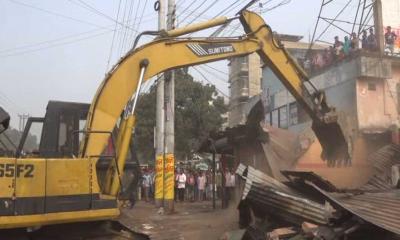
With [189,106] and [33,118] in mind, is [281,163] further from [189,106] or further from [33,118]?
[189,106]

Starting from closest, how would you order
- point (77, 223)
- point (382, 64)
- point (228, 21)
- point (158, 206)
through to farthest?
point (77, 223)
point (228, 21)
point (158, 206)
point (382, 64)

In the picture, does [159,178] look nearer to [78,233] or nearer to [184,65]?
[184,65]

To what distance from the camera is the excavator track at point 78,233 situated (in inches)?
307

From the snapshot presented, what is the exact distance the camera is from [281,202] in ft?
35.4

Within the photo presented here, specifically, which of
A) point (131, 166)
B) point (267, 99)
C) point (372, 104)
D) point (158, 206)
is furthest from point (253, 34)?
point (267, 99)

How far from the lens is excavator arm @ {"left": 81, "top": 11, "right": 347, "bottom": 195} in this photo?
901 centimetres

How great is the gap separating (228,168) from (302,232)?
14.9 meters

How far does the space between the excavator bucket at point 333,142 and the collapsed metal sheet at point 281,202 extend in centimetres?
260

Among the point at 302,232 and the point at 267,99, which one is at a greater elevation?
the point at 267,99

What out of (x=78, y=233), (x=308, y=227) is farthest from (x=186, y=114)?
(x=78, y=233)

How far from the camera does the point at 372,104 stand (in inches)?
1077

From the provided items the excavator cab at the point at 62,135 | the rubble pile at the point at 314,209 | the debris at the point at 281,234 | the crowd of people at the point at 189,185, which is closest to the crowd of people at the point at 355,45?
the crowd of people at the point at 189,185

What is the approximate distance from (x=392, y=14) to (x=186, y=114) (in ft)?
59.7

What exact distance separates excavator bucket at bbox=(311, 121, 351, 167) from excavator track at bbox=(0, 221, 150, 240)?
6.44 m
